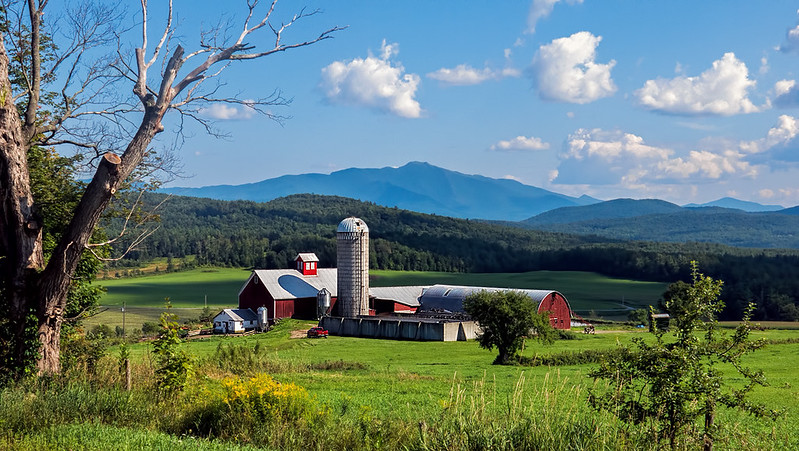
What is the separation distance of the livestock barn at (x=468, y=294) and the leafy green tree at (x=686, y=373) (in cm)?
4527

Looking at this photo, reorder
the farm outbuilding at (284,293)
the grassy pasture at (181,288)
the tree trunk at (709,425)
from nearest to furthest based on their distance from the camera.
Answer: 1. the tree trunk at (709,425)
2. the farm outbuilding at (284,293)
3. the grassy pasture at (181,288)

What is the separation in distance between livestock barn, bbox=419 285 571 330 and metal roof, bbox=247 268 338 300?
9.04m

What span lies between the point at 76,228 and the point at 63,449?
176 inches

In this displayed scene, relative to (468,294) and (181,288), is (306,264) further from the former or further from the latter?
(181,288)

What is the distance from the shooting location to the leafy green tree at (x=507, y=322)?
33344 millimetres

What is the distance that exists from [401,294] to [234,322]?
53.5 ft

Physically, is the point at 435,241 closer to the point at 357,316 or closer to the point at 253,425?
the point at 357,316

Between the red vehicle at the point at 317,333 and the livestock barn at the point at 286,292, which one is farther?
the livestock barn at the point at 286,292

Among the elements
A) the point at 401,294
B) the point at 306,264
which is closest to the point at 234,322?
the point at 306,264

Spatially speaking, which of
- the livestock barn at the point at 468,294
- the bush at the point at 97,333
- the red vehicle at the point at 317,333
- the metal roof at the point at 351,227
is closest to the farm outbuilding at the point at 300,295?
the livestock barn at the point at 468,294

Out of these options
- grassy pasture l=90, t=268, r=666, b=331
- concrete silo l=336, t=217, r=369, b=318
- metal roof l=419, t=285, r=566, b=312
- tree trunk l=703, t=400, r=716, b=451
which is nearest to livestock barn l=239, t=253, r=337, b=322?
concrete silo l=336, t=217, r=369, b=318

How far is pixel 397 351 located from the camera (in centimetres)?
3984

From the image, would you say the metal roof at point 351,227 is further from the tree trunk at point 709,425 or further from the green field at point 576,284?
the tree trunk at point 709,425

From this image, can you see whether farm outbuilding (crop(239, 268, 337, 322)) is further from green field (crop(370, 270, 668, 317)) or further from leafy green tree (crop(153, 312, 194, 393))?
leafy green tree (crop(153, 312, 194, 393))
